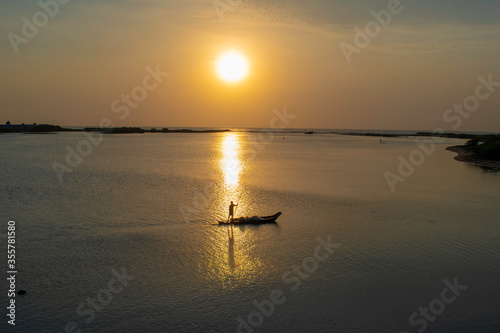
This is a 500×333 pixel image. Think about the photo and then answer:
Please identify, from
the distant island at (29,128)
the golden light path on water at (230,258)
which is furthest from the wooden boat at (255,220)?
the distant island at (29,128)

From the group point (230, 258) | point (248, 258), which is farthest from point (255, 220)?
point (230, 258)

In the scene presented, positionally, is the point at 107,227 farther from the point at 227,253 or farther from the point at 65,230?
the point at 227,253

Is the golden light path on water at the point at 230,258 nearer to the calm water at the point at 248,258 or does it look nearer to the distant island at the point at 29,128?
the calm water at the point at 248,258

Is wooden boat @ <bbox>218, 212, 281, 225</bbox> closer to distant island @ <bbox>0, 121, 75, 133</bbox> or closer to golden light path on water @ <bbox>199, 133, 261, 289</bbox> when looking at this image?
golden light path on water @ <bbox>199, 133, 261, 289</bbox>

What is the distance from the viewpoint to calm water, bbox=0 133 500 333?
11344 millimetres

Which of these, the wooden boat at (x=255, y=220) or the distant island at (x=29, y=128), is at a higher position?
the distant island at (x=29, y=128)

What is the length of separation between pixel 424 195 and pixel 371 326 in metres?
22.6

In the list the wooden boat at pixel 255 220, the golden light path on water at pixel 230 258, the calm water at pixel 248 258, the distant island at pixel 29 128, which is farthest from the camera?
the distant island at pixel 29 128

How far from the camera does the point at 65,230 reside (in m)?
19.3

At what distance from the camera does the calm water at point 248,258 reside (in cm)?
1134

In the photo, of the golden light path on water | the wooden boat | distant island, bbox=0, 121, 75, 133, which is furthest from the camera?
distant island, bbox=0, 121, 75, 133

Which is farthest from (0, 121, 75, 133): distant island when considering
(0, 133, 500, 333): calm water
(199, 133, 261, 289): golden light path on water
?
(199, 133, 261, 289): golden light path on water

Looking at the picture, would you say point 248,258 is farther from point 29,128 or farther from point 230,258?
point 29,128

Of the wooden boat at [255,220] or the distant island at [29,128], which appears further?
the distant island at [29,128]
